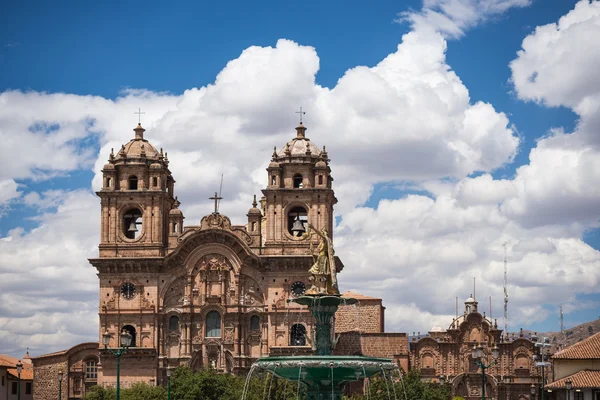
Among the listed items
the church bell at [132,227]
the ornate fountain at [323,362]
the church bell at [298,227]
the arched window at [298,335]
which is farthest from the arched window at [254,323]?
the ornate fountain at [323,362]

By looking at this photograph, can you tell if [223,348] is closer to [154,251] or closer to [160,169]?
[154,251]

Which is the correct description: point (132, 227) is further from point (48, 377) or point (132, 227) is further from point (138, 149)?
point (48, 377)

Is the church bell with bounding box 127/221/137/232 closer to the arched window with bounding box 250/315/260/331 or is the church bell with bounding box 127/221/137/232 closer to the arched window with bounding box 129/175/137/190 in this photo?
the arched window with bounding box 129/175/137/190

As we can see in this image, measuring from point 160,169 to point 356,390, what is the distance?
20853mm

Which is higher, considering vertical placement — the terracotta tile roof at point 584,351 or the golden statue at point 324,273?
the golden statue at point 324,273

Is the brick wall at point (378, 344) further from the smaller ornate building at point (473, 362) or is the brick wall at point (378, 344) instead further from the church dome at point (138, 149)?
the church dome at point (138, 149)

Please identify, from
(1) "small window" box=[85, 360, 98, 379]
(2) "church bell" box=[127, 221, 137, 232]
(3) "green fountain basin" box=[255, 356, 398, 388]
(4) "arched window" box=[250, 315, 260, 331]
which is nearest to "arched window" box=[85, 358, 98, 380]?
(1) "small window" box=[85, 360, 98, 379]

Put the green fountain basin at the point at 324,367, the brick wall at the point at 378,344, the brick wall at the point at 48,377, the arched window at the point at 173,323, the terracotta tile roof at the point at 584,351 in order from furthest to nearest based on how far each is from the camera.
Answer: the brick wall at the point at 378,344, the brick wall at the point at 48,377, the arched window at the point at 173,323, the terracotta tile roof at the point at 584,351, the green fountain basin at the point at 324,367

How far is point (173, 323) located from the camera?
83938 mm

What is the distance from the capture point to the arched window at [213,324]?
274ft

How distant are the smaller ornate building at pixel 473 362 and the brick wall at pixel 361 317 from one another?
3854mm

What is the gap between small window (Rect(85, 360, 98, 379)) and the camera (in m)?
85.9

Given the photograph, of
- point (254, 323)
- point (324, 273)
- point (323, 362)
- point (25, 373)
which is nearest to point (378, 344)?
point (254, 323)

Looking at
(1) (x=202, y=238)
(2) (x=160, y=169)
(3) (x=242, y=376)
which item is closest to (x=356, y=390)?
(3) (x=242, y=376)
